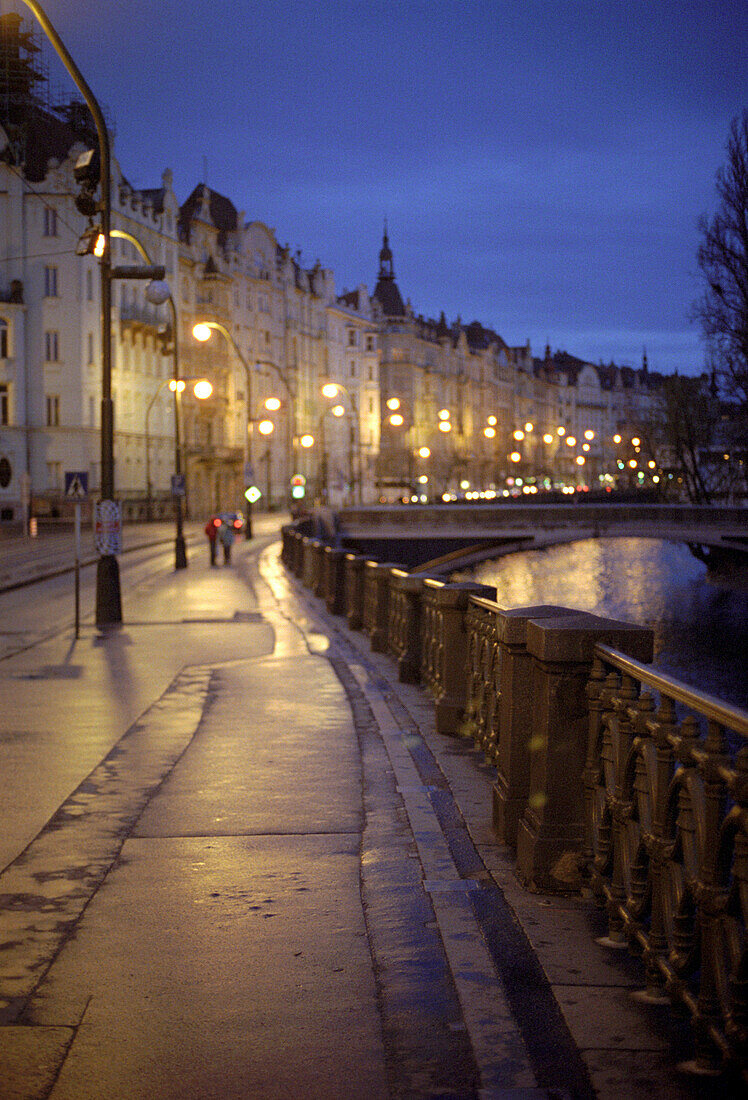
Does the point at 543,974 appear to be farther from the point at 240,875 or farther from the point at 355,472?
the point at 355,472

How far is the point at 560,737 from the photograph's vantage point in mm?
5441

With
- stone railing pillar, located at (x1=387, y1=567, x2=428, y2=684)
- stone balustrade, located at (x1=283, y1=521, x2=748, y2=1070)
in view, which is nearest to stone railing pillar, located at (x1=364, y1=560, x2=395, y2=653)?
stone railing pillar, located at (x1=387, y1=567, x2=428, y2=684)

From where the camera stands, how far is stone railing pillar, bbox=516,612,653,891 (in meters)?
5.33

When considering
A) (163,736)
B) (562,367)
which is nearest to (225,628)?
(163,736)

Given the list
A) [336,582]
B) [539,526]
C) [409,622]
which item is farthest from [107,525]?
[539,526]

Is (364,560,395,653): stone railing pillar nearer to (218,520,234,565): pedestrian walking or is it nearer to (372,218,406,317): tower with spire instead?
(218,520,234,565): pedestrian walking

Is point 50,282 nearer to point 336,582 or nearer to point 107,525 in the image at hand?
point 336,582

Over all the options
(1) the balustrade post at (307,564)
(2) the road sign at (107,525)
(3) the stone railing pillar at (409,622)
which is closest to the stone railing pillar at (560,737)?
(3) the stone railing pillar at (409,622)

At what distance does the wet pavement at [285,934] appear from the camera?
3.93 m

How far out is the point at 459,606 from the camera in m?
9.30

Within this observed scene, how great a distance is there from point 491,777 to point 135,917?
327cm

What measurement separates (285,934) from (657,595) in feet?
164

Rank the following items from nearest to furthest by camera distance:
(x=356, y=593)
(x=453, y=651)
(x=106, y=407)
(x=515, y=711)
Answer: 1. (x=515, y=711)
2. (x=453, y=651)
3. (x=356, y=593)
4. (x=106, y=407)

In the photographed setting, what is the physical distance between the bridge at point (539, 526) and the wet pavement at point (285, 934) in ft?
139
